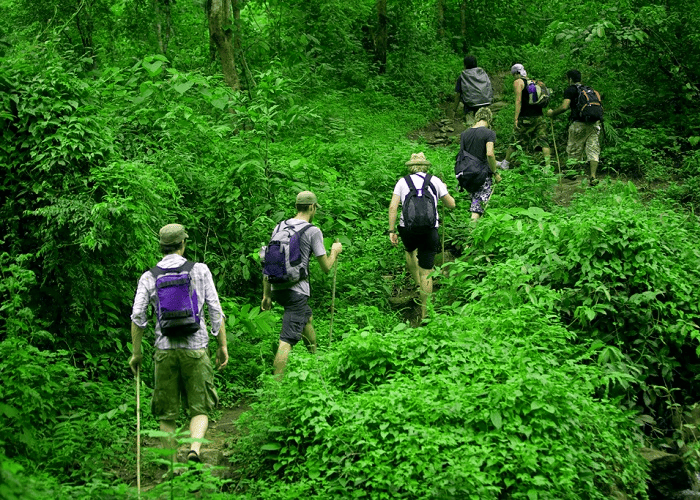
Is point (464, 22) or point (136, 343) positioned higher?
point (464, 22)

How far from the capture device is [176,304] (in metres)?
5.52

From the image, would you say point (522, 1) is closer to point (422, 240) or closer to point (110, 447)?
point (422, 240)

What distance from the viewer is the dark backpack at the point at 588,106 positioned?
1248cm

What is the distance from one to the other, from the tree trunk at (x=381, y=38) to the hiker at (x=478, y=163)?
36.1 ft

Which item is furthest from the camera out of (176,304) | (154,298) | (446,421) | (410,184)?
(410,184)

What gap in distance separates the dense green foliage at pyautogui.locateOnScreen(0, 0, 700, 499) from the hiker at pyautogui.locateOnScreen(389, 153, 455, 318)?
0.36 meters

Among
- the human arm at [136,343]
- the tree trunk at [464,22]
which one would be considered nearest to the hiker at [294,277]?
the human arm at [136,343]

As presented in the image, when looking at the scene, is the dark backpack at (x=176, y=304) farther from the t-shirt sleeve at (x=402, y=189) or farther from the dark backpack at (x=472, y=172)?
the dark backpack at (x=472, y=172)

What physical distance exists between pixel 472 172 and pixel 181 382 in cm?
562

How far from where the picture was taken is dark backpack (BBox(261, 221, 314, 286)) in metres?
6.84

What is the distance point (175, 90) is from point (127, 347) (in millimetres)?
3899

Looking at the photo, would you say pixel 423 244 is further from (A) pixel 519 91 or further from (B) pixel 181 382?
(A) pixel 519 91

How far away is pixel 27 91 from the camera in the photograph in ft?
23.8

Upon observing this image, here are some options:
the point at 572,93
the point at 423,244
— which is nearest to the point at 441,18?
the point at 572,93
